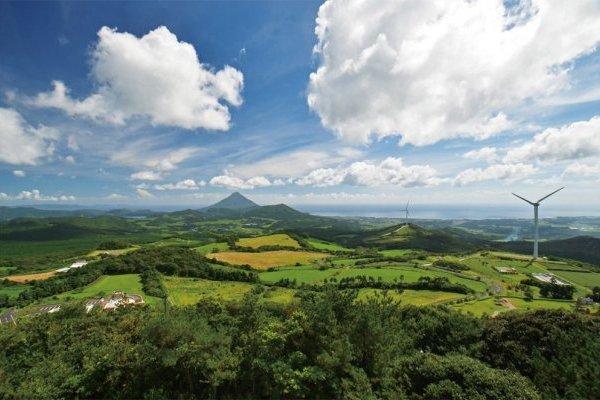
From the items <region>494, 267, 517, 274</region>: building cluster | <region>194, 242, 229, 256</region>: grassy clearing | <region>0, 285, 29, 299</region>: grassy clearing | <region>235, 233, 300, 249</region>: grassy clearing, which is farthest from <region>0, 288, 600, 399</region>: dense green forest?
<region>235, 233, 300, 249</region>: grassy clearing

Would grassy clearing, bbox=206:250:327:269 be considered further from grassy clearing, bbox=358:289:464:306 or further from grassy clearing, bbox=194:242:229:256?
grassy clearing, bbox=358:289:464:306

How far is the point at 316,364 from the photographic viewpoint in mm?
23078

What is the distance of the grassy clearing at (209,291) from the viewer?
70.1 m

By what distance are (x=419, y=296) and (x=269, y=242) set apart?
92375mm

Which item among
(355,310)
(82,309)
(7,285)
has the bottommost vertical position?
(7,285)

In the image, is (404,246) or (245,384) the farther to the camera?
(404,246)

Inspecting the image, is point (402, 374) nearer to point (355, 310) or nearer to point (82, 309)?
point (355, 310)

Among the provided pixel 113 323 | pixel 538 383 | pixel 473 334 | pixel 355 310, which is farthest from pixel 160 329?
pixel 473 334

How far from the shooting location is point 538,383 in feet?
74.5

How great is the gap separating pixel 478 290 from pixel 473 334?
48.3 m

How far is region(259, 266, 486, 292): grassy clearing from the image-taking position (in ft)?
284

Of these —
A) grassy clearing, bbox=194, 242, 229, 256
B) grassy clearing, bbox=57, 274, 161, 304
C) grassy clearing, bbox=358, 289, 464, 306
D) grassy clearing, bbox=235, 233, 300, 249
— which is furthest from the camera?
grassy clearing, bbox=235, 233, 300, 249

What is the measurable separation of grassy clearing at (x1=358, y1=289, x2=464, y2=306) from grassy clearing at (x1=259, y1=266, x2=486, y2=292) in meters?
8.79

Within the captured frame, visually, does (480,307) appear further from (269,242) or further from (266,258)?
(269,242)
